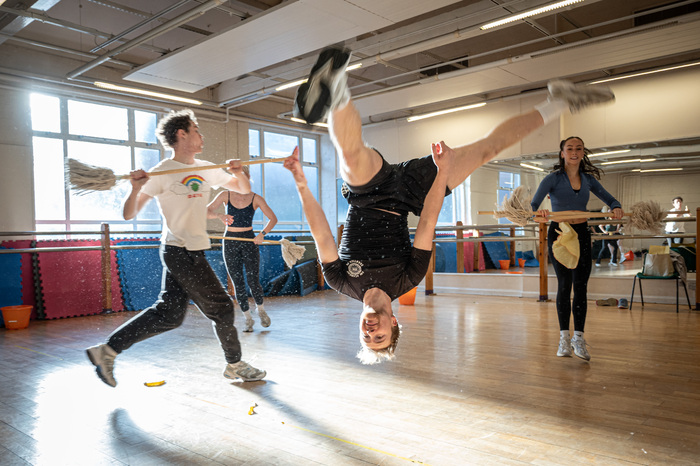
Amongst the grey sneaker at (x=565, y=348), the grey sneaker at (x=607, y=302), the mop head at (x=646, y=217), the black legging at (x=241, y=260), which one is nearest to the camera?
the grey sneaker at (x=565, y=348)

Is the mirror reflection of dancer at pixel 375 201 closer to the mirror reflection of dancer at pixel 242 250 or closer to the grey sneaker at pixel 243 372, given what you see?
the grey sneaker at pixel 243 372

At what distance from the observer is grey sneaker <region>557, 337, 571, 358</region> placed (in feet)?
13.2

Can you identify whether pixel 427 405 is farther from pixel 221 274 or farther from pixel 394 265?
pixel 221 274

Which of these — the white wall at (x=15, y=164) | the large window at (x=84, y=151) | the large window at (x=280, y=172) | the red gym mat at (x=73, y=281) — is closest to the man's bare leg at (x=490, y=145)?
the red gym mat at (x=73, y=281)

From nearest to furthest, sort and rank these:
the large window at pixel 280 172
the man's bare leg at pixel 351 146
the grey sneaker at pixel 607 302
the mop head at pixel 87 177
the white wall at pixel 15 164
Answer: the man's bare leg at pixel 351 146 < the mop head at pixel 87 177 < the grey sneaker at pixel 607 302 < the white wall at pixel 15 164 < the large window at pixel 280 172

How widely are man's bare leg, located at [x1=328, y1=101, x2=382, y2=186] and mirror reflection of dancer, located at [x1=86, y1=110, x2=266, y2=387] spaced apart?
850 mm

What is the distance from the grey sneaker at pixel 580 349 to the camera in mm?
3865

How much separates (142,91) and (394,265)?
300 inches

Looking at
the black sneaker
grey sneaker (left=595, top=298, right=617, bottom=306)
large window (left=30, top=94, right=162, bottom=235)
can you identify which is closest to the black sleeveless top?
the black sneaker

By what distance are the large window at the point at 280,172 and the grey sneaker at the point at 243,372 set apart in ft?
27.3

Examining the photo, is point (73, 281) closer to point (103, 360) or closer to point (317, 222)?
point (103, 360)

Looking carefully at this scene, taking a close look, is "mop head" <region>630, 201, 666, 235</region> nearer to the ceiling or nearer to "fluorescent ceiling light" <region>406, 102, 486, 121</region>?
the ceiling

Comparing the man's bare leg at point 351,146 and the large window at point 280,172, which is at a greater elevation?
the large window at point 280,172

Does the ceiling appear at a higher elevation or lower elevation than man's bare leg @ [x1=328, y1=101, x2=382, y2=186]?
higher
